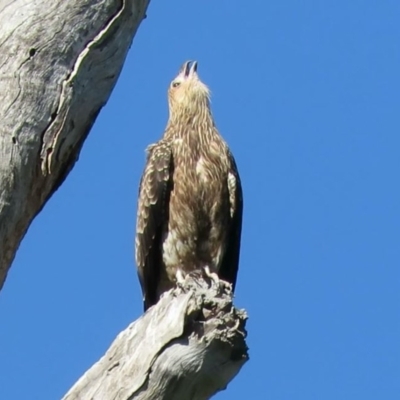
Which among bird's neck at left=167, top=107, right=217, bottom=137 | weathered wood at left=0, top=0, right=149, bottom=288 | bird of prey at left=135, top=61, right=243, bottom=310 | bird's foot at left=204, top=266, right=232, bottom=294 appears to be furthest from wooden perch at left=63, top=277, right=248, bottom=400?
bird's neck at left=167, top=107, right=217, bottom=137

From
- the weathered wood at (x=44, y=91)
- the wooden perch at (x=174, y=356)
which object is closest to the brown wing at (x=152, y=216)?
the weathered wood at (x=44, y=91)

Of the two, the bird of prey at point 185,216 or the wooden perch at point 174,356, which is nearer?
the wooden perch at point 174,356

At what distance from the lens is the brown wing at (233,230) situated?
25.3 feet

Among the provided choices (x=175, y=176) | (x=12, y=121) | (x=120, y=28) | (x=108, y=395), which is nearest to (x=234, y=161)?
(x=175, y=176)

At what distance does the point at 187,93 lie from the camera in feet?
28.4

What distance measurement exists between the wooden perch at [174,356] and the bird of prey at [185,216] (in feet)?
9.31

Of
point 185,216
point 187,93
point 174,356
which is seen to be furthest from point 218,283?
point 187,93

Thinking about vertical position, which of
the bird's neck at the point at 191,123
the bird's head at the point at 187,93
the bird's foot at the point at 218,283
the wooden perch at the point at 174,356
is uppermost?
the bird's head at the point at 187,93

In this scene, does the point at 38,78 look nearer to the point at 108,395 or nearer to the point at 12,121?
the point at 12,121

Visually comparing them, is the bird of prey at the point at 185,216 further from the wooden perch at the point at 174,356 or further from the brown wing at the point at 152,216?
the wooden perch at the point at 174,356

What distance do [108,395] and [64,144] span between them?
1294 millimetres

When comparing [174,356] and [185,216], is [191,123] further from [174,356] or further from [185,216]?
[174,356]

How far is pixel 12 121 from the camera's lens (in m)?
5.03

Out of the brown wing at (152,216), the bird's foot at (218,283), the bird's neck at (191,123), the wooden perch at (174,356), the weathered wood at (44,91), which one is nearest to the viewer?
the wooden perch at (174,356)
